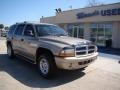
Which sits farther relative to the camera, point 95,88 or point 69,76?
point 69,76

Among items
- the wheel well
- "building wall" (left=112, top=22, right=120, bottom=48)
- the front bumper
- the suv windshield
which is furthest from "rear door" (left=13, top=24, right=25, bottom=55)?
"building wall" (left=112, top=22, right=120, bottom=48)

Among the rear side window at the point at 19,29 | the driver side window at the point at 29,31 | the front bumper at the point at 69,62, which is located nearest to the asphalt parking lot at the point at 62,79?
the front bumper at the point at 69,62

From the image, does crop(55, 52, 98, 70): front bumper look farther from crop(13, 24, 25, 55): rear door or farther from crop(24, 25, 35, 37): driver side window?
crop(13, 24, 25, 55): rear door

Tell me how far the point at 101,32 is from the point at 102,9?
111 inches

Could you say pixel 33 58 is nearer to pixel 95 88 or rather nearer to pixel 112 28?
pixel 95 88

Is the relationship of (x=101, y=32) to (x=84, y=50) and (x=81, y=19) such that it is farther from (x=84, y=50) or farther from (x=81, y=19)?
(x=84, y=50)

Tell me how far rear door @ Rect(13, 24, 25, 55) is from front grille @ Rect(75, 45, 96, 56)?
315 centimetres

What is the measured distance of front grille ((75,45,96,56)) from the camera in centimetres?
575

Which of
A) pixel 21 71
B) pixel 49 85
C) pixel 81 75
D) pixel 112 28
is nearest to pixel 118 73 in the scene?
pixel 81 75

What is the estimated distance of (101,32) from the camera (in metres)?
20.5

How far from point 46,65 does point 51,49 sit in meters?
0.68

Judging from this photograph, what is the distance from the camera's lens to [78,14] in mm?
22859

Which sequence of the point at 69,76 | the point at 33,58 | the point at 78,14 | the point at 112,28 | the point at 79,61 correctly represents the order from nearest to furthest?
the point at 79,61 → the point at 69,76 → the point at 33,58 → the point at 112,28 → the point at 78,14

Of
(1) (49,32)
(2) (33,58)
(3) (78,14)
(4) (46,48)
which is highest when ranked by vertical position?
(3) (78,14)
